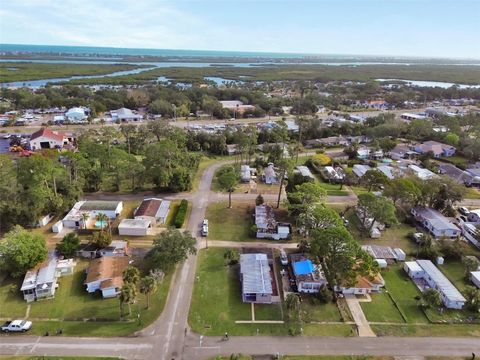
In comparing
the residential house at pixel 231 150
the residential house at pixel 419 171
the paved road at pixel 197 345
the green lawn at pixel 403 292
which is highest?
the residential house at pixel 419 171

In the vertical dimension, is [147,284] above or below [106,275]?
above

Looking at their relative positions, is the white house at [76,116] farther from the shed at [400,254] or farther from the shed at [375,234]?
the shed at [400,254]

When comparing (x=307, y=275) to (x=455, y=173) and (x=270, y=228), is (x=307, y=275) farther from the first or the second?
(x=455, y=173)

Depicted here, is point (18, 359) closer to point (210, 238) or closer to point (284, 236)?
point (210, 238)

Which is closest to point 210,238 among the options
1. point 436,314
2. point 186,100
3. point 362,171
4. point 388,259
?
point 388,259

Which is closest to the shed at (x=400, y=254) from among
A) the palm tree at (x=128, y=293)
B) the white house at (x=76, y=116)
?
the palm tree at (x=128, y=293)

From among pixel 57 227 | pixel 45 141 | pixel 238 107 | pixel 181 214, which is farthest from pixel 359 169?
pixel 45 141
